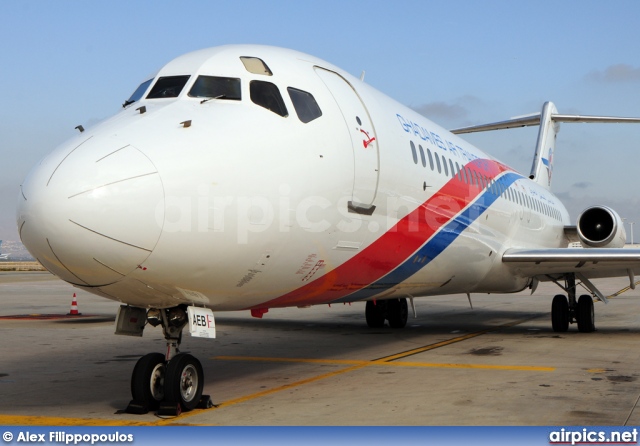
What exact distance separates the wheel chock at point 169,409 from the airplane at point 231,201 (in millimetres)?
91

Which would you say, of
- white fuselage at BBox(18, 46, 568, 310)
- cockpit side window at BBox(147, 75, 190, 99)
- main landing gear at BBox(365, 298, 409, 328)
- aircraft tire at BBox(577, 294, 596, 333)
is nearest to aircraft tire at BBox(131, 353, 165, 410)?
white fuselage at BBox(18, 46, 568, 310)

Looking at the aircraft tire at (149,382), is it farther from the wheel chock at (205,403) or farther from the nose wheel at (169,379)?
the wheel chock at (205,403)

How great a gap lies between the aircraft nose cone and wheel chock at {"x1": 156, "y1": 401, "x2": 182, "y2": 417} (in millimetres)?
1383

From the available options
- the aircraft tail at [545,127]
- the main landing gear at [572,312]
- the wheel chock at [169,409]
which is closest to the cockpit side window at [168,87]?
the wheel chock at [169,409]

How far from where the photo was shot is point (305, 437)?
5.66 metres

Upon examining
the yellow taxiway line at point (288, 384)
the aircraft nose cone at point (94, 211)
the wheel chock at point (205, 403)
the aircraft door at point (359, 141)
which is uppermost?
the aircraft door at point (359, 141)

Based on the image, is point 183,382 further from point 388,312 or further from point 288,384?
point 388,312

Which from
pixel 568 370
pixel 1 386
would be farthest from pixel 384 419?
pixel 1 386

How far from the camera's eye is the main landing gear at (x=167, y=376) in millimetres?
6594

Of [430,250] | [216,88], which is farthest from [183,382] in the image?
[430,250]

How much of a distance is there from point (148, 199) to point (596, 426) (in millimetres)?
3960

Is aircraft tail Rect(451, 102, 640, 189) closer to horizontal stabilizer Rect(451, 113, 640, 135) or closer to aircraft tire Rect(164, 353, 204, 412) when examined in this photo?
horizontal stabilizer Rect(451, 113, 640, 135)

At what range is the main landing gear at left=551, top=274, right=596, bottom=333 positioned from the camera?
48.5 feet

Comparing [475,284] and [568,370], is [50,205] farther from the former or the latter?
[475,284]
